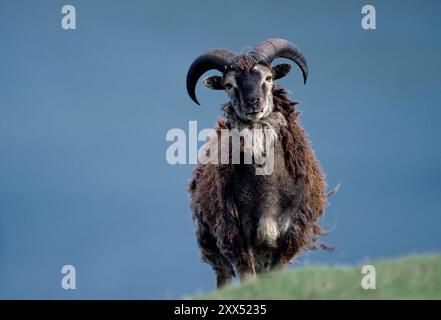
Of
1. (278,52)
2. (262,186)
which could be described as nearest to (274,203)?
(262,186)

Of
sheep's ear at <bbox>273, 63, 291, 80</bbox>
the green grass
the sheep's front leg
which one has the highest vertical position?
sheep's ear at <bbox>273, 63, 291, 80</bbox>

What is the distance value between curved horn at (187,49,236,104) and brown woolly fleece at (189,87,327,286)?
861 millimetres

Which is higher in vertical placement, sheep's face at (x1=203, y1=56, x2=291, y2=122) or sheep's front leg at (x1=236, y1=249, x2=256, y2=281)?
sheep's face at (x1=203, y1=56, x2=291, y2=122)

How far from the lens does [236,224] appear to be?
19.1 metres

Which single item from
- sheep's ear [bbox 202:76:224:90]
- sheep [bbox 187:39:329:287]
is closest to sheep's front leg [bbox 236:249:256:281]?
sheep [bbox 187:39:329:287]

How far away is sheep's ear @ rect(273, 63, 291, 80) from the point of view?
19.9m

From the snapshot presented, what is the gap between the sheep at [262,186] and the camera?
62.3 ft

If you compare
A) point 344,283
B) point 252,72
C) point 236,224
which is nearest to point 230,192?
point 236,224

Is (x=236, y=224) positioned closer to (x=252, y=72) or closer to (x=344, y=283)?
(x=252, y=72)

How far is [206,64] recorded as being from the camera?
2020 centimetres

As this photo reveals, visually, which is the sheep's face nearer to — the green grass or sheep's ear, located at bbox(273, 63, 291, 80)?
sheep's ear, located at bbox(273, 63, 291, 80)

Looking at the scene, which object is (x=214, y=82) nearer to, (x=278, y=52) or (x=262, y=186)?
(x=278, y=52)

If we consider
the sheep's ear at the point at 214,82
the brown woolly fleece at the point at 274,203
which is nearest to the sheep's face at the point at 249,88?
the sheep's ear at the point at 214,82
